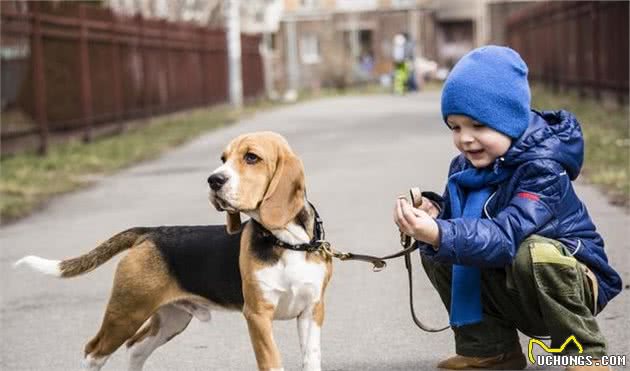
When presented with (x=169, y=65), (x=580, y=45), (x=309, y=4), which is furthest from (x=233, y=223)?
(x=309, y=4)

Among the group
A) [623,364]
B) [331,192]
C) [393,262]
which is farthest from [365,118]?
[623,364]

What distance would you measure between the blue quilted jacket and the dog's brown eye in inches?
28.0

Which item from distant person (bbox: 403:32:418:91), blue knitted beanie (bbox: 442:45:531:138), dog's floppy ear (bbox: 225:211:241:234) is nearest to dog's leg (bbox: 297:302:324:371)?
dog's floppy ear (bbox: 225:211:241:234)

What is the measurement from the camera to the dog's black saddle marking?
5.03 m

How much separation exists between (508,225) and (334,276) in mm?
3317

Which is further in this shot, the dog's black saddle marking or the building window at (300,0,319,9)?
the building window at (300,0,319,9)

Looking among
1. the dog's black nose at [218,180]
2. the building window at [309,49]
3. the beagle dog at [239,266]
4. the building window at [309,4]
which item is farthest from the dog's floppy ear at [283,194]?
the building window at [309,49]

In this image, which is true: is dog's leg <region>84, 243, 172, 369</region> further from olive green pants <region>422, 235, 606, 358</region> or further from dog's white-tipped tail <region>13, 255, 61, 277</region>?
olive green pants <region>422, 235, 606, 358</region>

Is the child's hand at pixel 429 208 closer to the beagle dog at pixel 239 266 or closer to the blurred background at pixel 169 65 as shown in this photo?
the beagle dog at pixel 239 266

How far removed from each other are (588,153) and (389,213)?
4.29m

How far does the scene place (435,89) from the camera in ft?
145

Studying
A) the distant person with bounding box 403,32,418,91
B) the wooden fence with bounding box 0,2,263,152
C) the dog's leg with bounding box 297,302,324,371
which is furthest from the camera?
the distant person with bounding box 403,32,418,91

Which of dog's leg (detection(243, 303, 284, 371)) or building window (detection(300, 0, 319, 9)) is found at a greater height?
building window (detection(300, 0, 319, 9))

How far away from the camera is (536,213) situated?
482 cm
